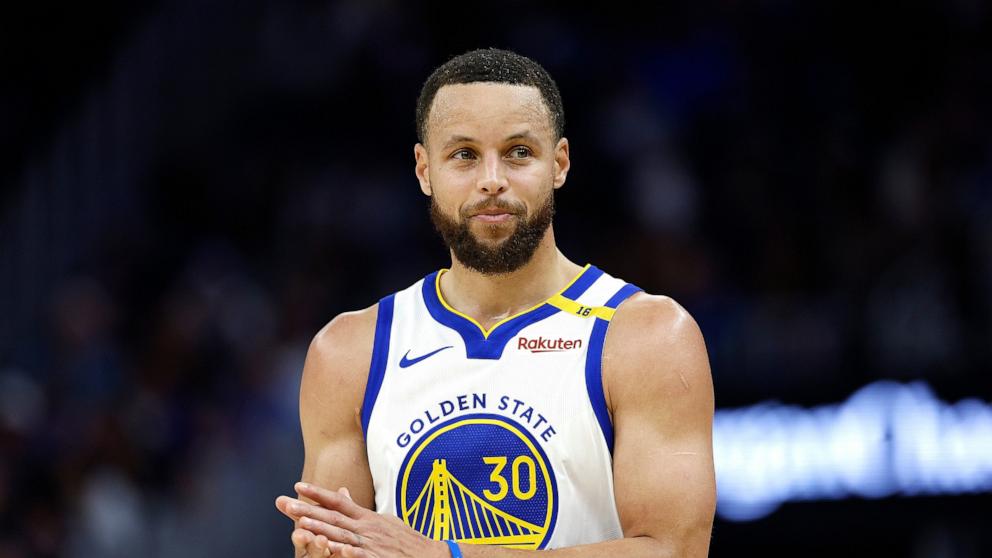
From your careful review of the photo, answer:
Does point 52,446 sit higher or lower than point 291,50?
lower

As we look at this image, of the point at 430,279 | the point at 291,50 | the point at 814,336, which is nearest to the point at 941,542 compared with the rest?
the point at 814,336

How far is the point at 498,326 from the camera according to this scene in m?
4.82

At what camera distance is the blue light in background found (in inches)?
374

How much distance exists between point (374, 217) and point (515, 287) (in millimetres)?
7756

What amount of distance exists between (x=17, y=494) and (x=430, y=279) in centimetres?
650

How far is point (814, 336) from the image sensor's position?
32.8ft

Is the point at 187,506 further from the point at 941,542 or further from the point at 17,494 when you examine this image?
the point at 941,542

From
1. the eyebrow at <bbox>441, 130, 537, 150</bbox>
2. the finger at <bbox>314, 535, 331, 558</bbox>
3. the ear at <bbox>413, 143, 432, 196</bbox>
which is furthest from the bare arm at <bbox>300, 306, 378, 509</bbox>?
the eyebrow at <bbox>441, 130, 537, 150</bbox>

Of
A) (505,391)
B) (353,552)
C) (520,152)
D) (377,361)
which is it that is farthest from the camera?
(377,361)

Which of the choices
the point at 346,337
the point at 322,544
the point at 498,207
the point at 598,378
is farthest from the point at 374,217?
the point at 322,544

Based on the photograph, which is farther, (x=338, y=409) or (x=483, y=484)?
(x=338, y=409)

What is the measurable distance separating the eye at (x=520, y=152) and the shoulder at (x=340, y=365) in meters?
0.80

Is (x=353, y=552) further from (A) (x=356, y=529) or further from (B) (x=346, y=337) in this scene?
(B) (x=346, y=337)

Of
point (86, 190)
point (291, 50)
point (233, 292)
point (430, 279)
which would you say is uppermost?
point (291, 50)
